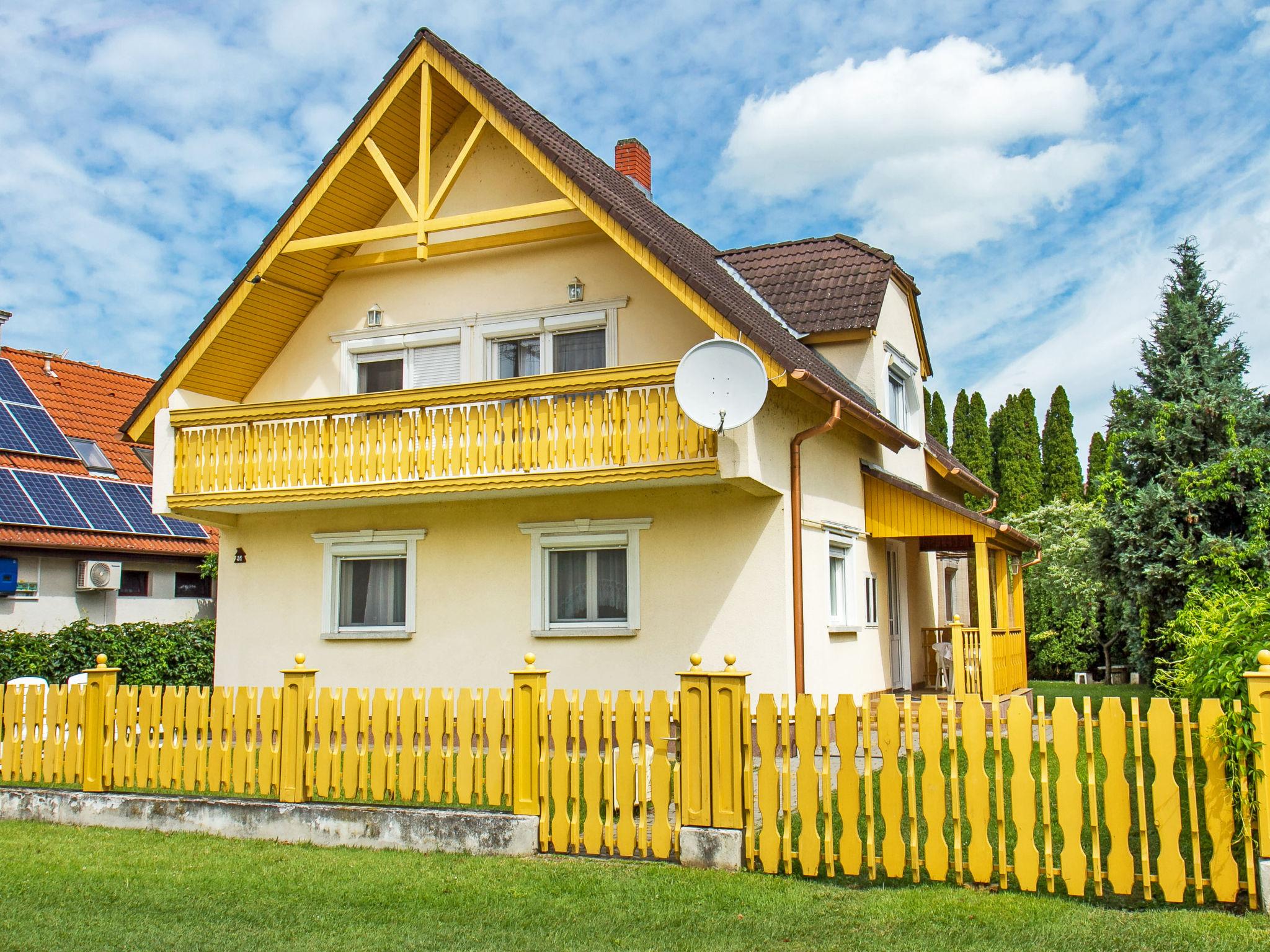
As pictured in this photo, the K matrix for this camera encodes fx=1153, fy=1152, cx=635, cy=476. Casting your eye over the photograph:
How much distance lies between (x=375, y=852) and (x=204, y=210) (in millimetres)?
9725

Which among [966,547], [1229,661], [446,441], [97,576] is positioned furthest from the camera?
[97,576]

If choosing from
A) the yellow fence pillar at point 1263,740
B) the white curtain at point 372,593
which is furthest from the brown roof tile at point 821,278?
the yellow fence pillar at point 1263,740

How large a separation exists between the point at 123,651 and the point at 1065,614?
1923 centimetres

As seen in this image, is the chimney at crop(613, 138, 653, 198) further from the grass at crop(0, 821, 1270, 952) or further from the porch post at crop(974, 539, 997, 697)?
the grass at crop(0, 821, 1270, 952)

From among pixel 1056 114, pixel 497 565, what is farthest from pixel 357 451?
pixel 1056 114

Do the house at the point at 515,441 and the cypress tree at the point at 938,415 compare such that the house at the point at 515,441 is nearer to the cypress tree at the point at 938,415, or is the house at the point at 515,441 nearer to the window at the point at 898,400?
the window at the point at 898,400

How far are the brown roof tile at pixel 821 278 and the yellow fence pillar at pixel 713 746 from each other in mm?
8894

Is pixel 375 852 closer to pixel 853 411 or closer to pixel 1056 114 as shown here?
pixel 853 411

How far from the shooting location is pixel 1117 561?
58.2 ft

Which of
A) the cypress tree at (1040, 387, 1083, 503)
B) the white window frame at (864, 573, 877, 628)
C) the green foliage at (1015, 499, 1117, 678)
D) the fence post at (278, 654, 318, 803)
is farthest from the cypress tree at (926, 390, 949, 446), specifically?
the fence post at (278, 654, 318, 803)

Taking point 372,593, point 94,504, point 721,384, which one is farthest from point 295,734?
point 94,504

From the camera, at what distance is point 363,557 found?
48.3 feet

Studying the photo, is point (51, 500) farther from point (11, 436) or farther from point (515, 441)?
point (515, 441)

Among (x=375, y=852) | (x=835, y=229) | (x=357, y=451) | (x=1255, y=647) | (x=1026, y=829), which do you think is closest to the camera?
(x=1026, y=829)
